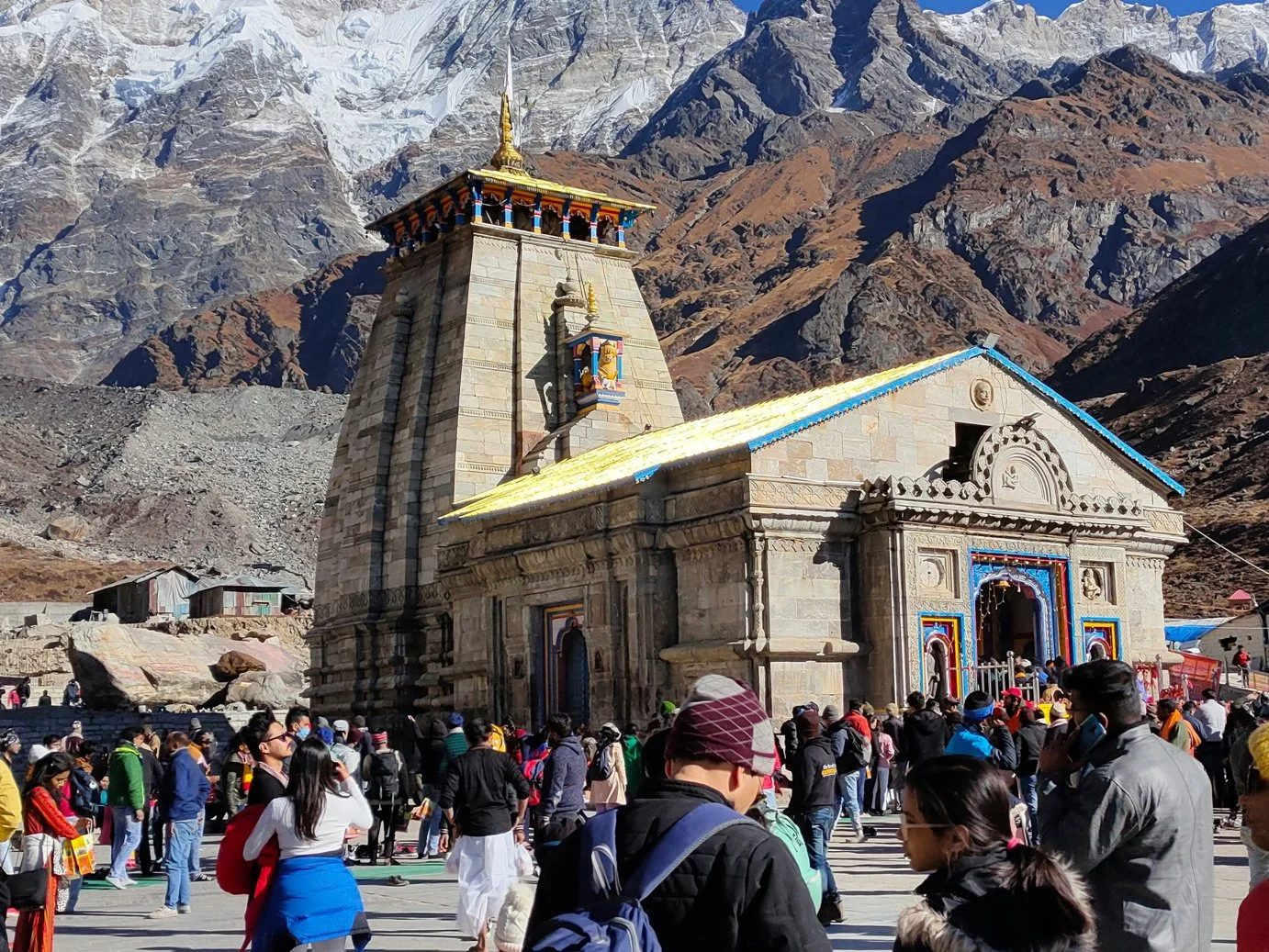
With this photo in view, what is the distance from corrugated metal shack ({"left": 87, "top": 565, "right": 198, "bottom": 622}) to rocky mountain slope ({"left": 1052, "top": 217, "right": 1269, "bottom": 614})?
4763 centimetres

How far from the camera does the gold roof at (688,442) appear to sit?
24406mm

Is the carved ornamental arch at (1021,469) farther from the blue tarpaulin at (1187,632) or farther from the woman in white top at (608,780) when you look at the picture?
the blue tarpaulin at (1187,632)

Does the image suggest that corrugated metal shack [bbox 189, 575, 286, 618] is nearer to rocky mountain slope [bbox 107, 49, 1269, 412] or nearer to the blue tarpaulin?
the blue tarpaulin

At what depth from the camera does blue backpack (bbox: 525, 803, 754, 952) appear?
13.7 feet

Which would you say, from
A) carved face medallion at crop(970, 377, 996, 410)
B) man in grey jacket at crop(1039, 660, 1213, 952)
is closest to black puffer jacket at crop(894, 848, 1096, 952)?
man in grey jacket at crop(1039, 660, 1213, 952)

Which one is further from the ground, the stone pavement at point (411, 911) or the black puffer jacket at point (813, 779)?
the black puffer jacket at point (813, 779)

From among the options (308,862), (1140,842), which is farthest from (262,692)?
(1140,842)

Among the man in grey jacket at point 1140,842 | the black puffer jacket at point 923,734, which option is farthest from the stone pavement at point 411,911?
the man in grey jacket at point 1140,842

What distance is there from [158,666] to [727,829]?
47.5 meters

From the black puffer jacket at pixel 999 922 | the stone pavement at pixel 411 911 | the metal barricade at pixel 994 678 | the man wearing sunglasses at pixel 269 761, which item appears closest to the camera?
the black puffer jacket at pixel 999 922

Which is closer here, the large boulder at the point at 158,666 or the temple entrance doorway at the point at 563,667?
the temple entrance doorway at the point at 563,667

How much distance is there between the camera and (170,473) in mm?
118562

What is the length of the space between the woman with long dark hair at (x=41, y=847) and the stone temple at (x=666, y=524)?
13.9 metres

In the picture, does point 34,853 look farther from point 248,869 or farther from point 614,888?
point 614,888
